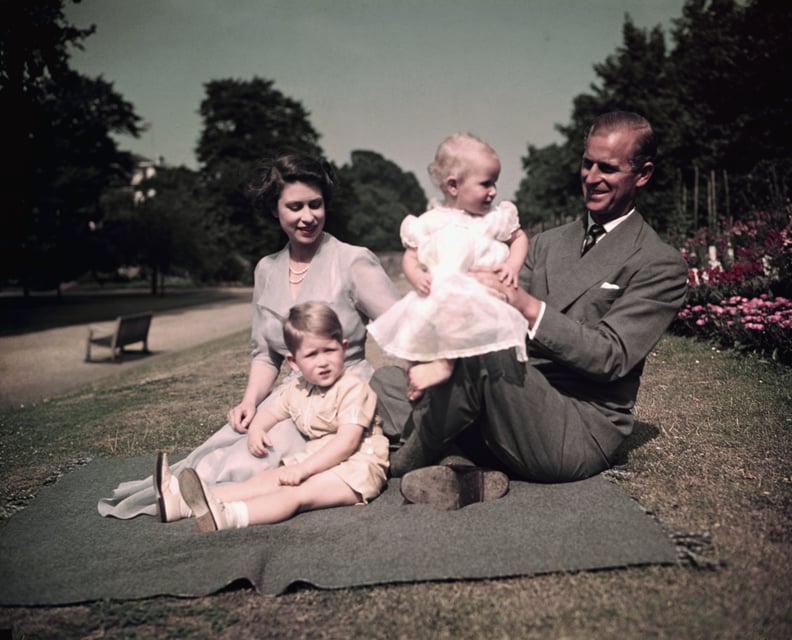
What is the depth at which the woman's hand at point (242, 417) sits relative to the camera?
398cm

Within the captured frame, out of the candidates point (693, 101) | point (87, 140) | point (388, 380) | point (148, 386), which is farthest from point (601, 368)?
point (87, 140)

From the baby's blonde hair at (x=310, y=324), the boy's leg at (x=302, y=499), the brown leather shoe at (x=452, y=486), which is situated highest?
the baby's blonde hair at (x=310, y=324)

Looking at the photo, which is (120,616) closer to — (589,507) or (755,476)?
(589,507)

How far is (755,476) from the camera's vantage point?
3.72 meters

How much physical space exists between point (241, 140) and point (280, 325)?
5461 centimetres

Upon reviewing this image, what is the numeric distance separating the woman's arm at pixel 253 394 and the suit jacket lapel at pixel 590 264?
5.64 feet

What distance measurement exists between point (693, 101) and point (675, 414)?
28897 millimetres

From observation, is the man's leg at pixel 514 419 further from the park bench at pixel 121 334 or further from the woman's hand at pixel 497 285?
the park bench at pixel 121 334

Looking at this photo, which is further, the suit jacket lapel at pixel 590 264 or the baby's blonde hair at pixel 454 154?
the suit jacket lapel at pixel 590 264

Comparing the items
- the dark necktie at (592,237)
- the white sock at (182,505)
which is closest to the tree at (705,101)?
the dark necktie at (592,237)

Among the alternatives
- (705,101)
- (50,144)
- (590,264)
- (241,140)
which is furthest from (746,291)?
(241,140)

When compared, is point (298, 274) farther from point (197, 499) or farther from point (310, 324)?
point (197, 499)

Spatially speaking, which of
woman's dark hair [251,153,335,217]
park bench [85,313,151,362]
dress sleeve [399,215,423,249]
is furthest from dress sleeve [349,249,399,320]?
park bench [85,313,151,362]

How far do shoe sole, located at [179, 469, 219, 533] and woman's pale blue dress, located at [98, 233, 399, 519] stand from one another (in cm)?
38
